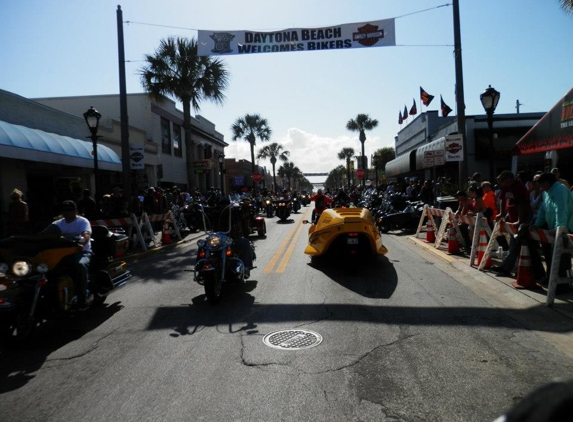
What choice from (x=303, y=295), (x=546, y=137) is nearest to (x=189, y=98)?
(x=546, y=137)

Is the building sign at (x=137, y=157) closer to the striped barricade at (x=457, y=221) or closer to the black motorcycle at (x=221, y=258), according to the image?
the black motorcycle at (x=221, y=258)

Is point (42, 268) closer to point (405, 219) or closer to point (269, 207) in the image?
point (405, 219)

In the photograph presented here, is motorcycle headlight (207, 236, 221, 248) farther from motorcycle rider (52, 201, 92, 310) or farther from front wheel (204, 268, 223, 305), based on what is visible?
motorcycle rider (52, 201, 92, 310)

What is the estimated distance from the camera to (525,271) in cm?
732

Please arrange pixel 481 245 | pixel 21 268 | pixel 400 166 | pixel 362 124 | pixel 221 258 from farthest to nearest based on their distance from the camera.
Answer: pixel 362 124, pixel 400 166, pixel 481 245, pixel 221 258, pixel 21 268

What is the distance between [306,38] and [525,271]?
32.7 feet

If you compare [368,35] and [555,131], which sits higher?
[368,35]

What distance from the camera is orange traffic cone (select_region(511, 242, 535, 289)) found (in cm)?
728

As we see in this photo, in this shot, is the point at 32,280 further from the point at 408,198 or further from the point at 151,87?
the point at 151,87

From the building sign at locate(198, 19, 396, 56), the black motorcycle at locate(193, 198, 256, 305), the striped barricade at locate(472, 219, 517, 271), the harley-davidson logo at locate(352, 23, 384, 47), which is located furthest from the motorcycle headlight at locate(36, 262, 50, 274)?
the harley-davidson logo at locate(352, 23, 384, 47)

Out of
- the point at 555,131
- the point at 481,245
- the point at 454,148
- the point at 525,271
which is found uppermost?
the point at 555,131

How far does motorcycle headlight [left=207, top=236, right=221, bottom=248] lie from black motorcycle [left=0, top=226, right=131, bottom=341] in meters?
1.91

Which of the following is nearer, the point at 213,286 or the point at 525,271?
the point at 213,286

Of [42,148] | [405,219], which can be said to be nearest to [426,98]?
[405,219]
